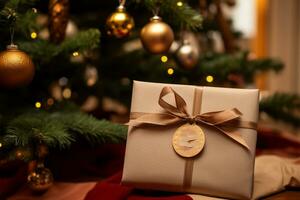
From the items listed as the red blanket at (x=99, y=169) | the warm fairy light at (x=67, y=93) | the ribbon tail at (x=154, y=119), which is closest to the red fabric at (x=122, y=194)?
the red blanket at (x=99, y=169)

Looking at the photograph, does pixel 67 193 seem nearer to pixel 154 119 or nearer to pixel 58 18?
pixel 154 119

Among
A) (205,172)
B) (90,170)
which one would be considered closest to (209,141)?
(205,172)

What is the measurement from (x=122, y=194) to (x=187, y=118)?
0.52 feet

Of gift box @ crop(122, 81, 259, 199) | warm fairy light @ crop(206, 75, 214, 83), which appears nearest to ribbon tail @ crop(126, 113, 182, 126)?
gift box @ crop(122, 81, 259, 199)

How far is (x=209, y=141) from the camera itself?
612mm

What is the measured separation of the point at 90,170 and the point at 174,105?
0.89ft

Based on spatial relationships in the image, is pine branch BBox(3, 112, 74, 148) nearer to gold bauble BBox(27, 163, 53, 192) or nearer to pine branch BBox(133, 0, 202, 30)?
gold bauble BBox(27, 163, 53, 192)

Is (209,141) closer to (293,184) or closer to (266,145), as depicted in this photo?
(293,184)

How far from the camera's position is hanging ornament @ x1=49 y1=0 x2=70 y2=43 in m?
0.78

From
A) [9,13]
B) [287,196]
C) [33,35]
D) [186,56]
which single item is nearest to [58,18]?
[33,35]

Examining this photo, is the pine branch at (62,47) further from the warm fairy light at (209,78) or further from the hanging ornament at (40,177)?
the warm fairy light at (209,78)

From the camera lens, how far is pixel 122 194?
617 mm

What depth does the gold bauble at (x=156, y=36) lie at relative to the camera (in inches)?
29.6

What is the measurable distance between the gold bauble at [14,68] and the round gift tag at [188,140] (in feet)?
0.86
